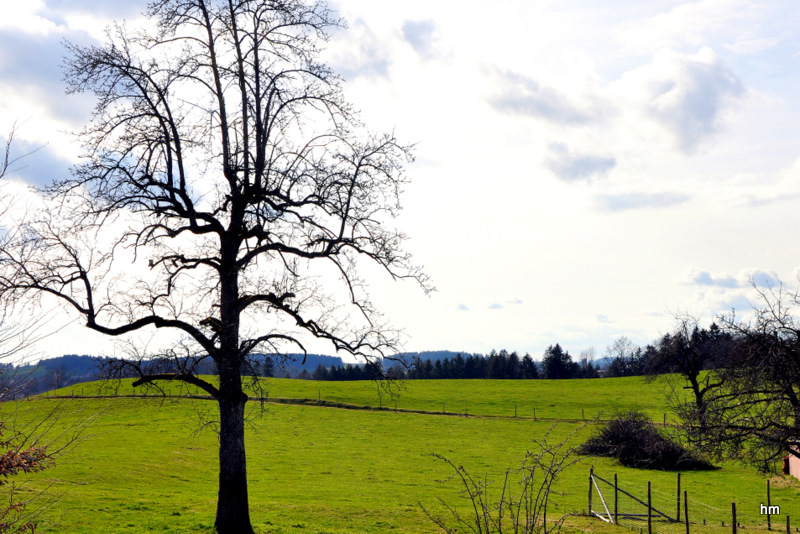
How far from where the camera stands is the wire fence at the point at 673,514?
20.3m

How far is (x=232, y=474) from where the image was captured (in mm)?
15227

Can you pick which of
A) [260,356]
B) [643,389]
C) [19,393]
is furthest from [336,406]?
[19,393]

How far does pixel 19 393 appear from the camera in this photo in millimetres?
5926

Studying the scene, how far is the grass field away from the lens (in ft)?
65.2

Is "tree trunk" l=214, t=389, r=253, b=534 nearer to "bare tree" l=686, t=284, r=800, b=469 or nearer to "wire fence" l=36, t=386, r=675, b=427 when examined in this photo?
"bare tree" l=686, t=284, r=800, b=469

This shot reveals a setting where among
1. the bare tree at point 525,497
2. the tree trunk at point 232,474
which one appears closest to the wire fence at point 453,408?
the bare tree at point 525,497

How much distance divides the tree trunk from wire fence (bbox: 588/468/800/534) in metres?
11.5

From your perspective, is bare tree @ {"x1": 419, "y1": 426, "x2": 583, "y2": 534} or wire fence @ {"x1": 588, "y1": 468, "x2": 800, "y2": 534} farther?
wire fence @ {"x1": 588, "y1": 468, "x2": 800, "y2": 534}

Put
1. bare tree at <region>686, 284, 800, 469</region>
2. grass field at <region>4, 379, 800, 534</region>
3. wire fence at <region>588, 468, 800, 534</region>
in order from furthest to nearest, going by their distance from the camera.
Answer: wire fence at <region>588, 468, 800, 534</region>, grass field at <region>4, 379, 800, 534</region>, bare tree at <region>686, 284, 800, 469</region>

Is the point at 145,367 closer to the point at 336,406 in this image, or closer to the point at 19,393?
the point at 19,393

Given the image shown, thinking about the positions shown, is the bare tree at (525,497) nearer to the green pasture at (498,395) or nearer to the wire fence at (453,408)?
the wire fence at (453,408)

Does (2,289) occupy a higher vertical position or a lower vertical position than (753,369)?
higher

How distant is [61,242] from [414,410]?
52.6 m

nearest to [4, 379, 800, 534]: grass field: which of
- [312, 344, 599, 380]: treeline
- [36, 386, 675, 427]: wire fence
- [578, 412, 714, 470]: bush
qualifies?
[36, 386, 675, 427]: wire fence
